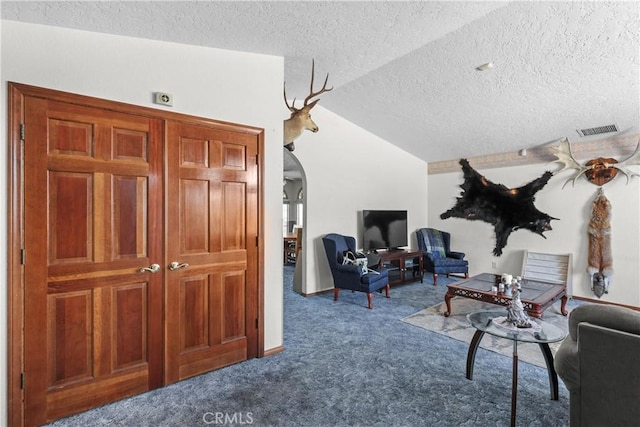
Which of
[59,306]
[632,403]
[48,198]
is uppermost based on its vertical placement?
[48,198]

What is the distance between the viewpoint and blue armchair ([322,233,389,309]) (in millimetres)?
4279

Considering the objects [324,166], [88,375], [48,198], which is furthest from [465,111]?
[88,375]

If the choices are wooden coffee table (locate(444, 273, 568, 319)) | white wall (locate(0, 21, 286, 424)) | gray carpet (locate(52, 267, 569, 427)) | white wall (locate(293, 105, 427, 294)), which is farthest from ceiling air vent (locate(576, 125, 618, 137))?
white wall (locate(0, 21, 286, 424))

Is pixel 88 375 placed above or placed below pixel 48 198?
below

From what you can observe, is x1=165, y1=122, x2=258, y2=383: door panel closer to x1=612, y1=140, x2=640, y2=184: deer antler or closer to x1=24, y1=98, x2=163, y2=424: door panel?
x1=24, y1=98, x2=163, y2=424: door panel

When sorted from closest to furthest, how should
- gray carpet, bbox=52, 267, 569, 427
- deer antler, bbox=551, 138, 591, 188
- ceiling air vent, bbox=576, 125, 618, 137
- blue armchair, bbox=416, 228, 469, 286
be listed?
gray carpet, bbox=52, 267, 569, 427
ceiling air vent, bbox=576, 125, 618, 137
deer antler, bbox=551, 138, 591, 188
blue armchair, bbox=416, 228, 469, 286

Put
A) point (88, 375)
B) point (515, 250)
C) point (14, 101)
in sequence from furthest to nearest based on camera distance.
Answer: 1. point (515, 250)
2. point (88, 375)
3. point (14, 101)

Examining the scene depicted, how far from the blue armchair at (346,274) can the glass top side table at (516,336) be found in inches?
73.8

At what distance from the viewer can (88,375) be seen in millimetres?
2080

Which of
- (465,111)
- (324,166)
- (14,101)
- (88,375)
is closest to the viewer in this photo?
(14,101)

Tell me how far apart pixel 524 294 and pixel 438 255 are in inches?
96.0

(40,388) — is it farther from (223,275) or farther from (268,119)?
(268,119)

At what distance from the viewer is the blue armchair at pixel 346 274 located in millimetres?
4279

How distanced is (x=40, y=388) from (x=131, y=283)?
75 cm
